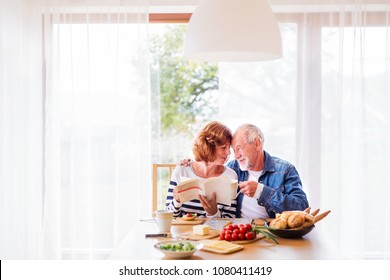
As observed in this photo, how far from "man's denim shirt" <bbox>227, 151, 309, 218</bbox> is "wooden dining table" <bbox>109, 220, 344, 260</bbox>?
0.38m

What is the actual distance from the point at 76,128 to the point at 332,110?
158cm

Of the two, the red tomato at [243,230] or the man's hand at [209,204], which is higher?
the man's hand at [209,204]

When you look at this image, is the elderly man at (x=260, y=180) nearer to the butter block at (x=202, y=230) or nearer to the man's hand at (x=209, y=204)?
the man's hand at (x=209, y=204)

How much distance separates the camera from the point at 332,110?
3.36 metres

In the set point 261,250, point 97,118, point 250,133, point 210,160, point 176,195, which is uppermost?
point 97,118

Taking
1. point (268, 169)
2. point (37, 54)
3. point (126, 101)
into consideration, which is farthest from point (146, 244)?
point (37, 54)

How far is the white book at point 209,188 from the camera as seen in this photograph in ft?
8.26

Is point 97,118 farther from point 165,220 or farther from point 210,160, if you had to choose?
point 165,220

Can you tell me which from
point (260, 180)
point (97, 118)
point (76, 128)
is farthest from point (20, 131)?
point (260, 180)

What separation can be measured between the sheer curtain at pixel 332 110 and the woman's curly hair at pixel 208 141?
63 centimetres

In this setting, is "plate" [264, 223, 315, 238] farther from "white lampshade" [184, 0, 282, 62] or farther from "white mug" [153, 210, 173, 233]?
"white lampshade" [184, 0, 282, 62]

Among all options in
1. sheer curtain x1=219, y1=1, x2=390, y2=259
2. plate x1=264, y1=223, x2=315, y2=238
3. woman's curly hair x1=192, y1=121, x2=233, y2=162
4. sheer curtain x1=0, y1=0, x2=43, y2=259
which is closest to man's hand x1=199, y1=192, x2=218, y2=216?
woman's curly hair x1=192, y1=121, x2=233, y2=162

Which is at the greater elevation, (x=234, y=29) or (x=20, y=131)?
(x=234, y=29)

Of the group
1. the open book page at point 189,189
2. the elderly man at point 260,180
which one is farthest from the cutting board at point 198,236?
the elderly man at point 260,180
